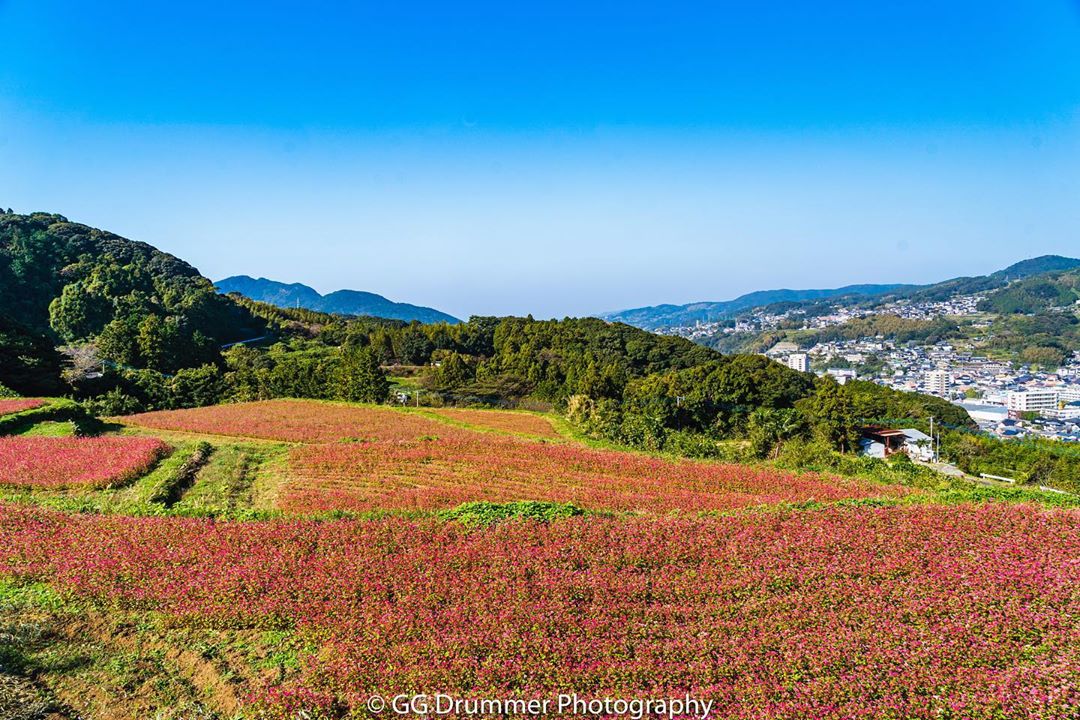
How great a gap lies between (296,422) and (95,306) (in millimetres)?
37179

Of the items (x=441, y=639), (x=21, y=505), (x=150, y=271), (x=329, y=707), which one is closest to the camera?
(x=329, y=707)

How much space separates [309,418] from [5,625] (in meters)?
19.8

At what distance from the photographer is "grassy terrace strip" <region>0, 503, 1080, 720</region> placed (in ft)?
20.1

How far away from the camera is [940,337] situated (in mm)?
137875

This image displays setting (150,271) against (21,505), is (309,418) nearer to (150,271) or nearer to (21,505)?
(21,505)

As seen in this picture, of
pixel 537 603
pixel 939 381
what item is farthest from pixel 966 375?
pixel 537 603

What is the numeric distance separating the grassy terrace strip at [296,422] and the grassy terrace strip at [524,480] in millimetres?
2557

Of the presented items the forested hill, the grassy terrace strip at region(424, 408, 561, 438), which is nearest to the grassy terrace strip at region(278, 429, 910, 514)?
the grassy terrace strip at region(424, 408, 561, 438)

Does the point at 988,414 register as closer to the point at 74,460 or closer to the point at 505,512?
the point at 505,512

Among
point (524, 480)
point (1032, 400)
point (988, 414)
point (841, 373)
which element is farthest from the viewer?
point (841, 373)

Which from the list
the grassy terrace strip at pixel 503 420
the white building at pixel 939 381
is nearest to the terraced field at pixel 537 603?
the grassy terrace strip at pixel 503 420

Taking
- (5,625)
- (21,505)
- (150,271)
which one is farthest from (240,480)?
(150,271)

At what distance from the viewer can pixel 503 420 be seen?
30.0m

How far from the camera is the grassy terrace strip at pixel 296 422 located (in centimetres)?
2312
